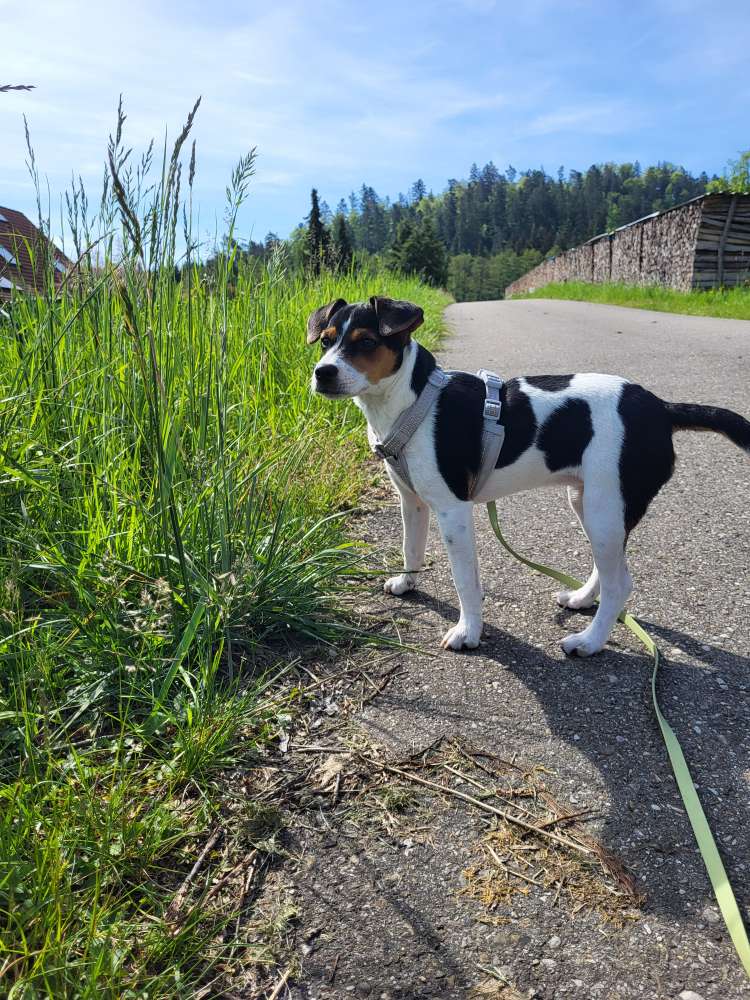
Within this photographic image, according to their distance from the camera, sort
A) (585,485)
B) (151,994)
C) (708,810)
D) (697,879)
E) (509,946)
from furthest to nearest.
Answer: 1. (585,485)
2. (708,810)
3. (697,879)
4. (509,946)
5. (151,994)

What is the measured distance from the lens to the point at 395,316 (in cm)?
286

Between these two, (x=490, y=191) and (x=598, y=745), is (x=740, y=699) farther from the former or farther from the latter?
(x=490, y=191)

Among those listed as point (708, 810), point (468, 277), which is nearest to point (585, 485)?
point (708, 810)

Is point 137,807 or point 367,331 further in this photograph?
point 367,331

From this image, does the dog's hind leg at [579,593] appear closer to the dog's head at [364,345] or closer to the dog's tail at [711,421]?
the dog's tail at [711,421]

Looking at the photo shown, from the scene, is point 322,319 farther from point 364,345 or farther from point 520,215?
point 520,215

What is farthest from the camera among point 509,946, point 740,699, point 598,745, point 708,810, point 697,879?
point 740,699

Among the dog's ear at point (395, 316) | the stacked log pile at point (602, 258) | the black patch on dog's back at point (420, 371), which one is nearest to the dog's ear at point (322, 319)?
the dog's ear at point (395, 316)

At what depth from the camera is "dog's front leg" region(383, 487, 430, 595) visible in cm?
326

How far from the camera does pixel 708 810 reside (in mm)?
1961

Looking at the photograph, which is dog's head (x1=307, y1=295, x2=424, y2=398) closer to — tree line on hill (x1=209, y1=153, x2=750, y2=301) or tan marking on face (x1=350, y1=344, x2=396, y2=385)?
tan marking on face (x1=350, y1=344, x2=396, y2=385)

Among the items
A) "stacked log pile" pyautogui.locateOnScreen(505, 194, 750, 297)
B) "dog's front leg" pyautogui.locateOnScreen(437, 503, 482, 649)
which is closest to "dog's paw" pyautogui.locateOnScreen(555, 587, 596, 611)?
"dog's front leg" pyautogui.locateOnScreen(437, 503, 482, 649)

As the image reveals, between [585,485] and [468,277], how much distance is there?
109232 millimetres

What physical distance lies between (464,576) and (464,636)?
0.25 metres
